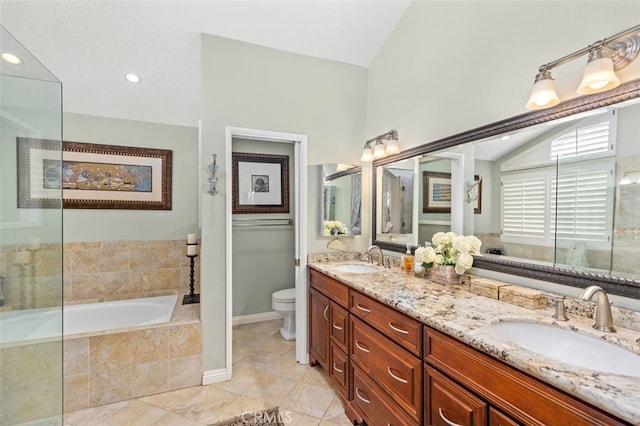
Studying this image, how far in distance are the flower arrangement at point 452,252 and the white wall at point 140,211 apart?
→ 2812 mm

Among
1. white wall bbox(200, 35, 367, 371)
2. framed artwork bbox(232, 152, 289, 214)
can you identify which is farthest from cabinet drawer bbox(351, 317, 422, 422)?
framed artwork bbox(232, 152, 289, 214)

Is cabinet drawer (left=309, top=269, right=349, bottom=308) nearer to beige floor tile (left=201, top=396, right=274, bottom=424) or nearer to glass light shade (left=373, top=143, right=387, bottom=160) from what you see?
beige floor tile (left=201, top=396, right=274, bottom=424)

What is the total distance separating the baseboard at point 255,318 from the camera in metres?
3.42

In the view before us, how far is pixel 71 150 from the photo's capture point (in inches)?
116

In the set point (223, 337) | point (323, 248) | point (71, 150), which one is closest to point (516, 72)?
point (323, 248)

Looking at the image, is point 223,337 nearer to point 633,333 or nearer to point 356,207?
point 356,207

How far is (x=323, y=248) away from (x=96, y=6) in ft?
8.37

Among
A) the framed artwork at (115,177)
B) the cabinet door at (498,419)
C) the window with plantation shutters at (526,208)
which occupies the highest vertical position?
the framed artwork at (115,177)

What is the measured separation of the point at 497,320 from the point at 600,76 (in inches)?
40.3

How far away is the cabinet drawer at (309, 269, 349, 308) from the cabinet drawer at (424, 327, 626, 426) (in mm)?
782

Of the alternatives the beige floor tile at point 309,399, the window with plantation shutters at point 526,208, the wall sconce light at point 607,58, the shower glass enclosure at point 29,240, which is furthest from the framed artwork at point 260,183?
the wall sconce light at point 607,58

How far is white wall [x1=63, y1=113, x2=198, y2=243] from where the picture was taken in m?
2.99

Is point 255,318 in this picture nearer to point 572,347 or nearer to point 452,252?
point 452,252

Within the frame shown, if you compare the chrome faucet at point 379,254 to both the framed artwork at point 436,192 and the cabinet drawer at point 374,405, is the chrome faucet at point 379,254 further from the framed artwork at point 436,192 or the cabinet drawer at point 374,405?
the cabinet drawer at point 374,405
